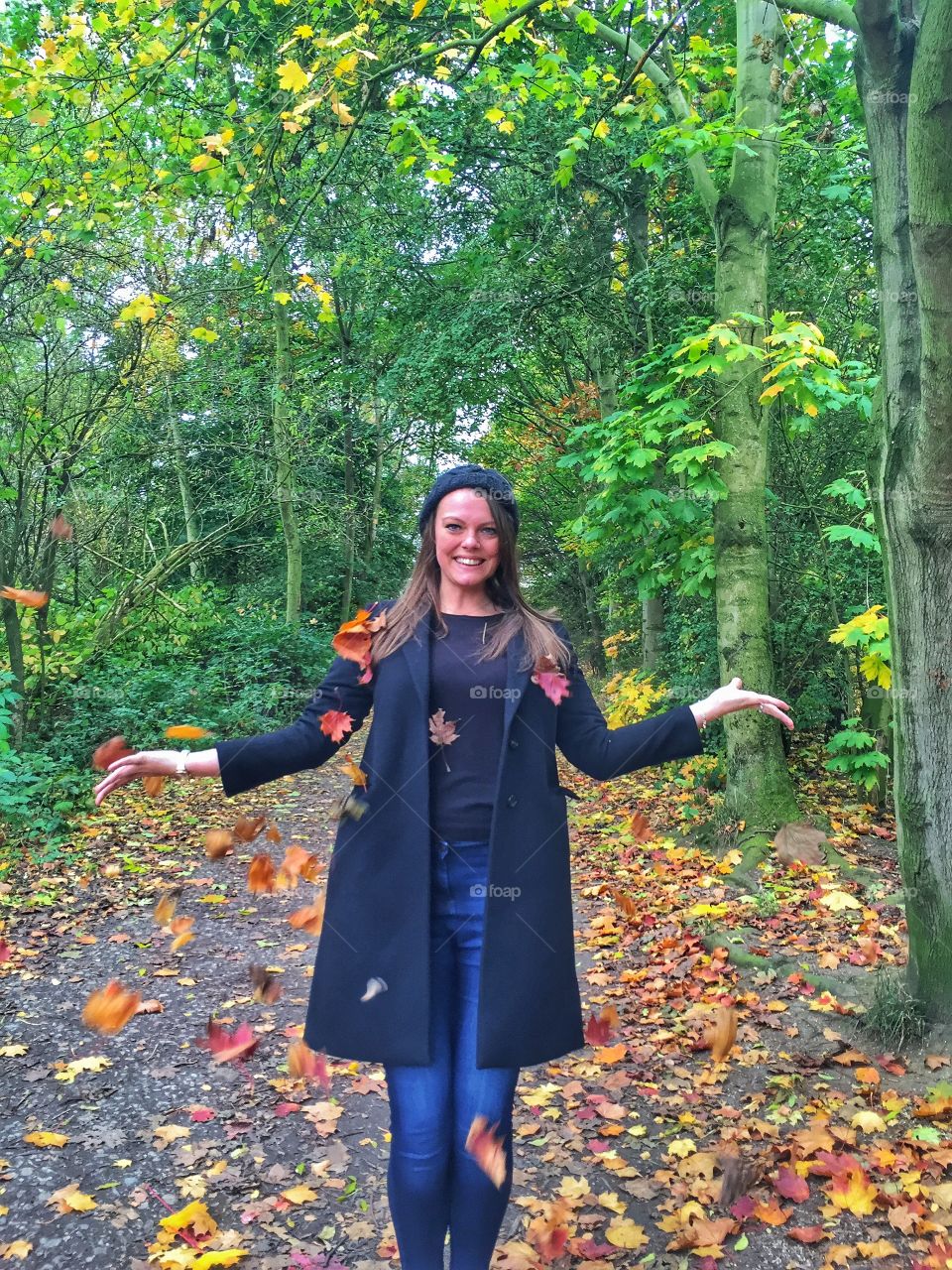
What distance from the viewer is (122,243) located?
927 centimetres

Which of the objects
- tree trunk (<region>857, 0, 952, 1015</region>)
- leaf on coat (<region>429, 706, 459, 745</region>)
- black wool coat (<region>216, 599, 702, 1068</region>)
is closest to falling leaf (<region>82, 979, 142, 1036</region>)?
black wool coat (<region>216, 599, 702, 1068</region>)

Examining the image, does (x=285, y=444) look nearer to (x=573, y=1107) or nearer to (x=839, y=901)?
(x=839, y=901)

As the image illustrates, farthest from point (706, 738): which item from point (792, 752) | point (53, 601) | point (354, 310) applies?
point (354, 310)

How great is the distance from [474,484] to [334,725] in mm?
734

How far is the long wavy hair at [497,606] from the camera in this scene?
8.39 ft

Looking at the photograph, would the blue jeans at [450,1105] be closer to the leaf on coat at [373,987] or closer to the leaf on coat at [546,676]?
the leaf on coat at [373,987]

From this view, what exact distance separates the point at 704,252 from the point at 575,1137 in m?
7.92

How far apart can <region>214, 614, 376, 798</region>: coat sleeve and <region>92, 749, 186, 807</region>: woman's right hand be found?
0.13m

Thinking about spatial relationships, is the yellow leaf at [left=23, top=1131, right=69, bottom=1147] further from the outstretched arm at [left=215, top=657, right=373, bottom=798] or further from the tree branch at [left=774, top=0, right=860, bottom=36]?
the tree branch at [left=774, top=0, right=860, bottom=36]

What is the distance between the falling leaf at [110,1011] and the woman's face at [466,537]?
2818 millimetres

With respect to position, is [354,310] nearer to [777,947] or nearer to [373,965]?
[777,947]

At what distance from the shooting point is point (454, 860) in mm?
2439

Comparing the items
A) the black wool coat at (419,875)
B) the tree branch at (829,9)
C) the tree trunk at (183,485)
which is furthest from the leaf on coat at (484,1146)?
the tree trunk at (183,485)

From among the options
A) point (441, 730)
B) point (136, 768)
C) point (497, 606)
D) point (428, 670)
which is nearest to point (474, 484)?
point (497, 606)
